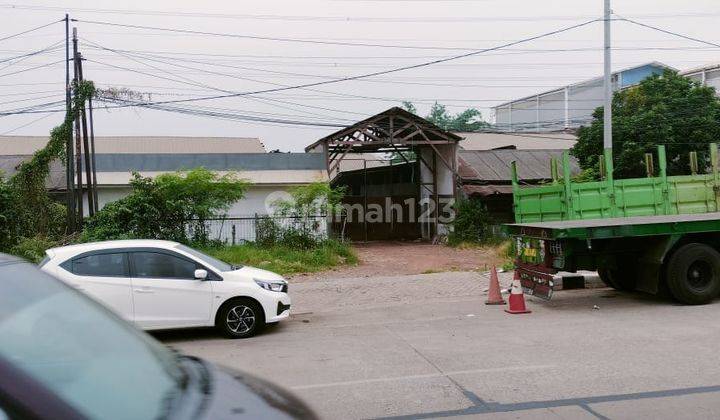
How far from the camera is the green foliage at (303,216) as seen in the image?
61.3ft

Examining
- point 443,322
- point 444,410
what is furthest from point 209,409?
point 443,322

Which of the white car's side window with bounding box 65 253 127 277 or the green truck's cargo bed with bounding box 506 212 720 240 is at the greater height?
the green truck's cargo bed with bounding box 506 212 720 240

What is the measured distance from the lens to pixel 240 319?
8938mm

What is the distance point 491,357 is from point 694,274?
5282 millimetres

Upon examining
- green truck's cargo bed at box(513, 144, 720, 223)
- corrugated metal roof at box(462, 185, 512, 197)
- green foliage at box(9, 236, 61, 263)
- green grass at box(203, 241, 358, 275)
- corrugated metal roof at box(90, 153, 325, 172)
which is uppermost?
corrugated metal roof at box(90, 153, 325, 172)

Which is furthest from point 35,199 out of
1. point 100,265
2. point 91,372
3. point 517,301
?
point 91,372

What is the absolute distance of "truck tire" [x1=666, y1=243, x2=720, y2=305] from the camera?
10.1 metres

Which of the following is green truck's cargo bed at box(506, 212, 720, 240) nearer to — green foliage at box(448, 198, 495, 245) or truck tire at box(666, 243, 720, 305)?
truck tire at box(666, 243, 720, 305)

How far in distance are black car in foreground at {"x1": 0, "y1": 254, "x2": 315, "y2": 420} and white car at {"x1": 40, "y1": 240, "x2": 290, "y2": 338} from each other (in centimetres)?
598

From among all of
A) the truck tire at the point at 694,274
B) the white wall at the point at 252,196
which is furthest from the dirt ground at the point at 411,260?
the truck tire at the point at 694,274

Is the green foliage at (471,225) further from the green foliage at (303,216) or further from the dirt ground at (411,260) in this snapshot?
the green foliage at (303,216)

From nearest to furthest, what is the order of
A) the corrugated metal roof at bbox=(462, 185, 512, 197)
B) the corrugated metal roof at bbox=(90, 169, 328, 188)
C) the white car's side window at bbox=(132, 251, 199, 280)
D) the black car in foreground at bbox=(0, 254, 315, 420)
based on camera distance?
the black car in foreground at bbox=(0, 254, 315, 420)
the white car's side window at bbox=(132, 251, 199, 280)
the corrugated metal roof at bbox=(90, 169, 328, 188)
the corrugated metal roof at bbox=(462, 185, 512, 197)

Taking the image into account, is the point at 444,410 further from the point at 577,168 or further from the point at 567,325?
the point at 577,168

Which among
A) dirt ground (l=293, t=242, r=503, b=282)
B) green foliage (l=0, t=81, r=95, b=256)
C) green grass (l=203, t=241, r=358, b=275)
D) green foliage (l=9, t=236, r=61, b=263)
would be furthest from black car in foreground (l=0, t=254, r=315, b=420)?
green foliage (l=0, t=81, r=95, b=256)
